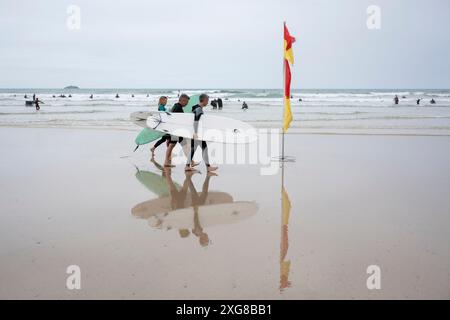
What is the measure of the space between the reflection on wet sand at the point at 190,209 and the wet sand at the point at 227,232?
2 cm

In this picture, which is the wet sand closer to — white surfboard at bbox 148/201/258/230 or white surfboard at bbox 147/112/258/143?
white surfboard at bbox 148/201/258/230

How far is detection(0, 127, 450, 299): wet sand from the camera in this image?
283 centimetres

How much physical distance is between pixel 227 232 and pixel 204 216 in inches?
22.5

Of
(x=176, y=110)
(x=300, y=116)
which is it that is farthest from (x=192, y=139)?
(x=300, y=116)

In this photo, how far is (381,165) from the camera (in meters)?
7.41

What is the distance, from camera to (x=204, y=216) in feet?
14.2

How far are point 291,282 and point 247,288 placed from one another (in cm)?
36

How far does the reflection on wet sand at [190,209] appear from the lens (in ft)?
13.2

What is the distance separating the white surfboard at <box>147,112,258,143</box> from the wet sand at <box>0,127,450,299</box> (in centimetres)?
89

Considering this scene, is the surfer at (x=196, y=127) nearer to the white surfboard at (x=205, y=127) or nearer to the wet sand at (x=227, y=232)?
the wet sand at (x=227, y=232)

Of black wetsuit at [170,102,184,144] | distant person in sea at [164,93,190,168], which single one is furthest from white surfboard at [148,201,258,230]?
black wetsuit at [170,102,184,144]
